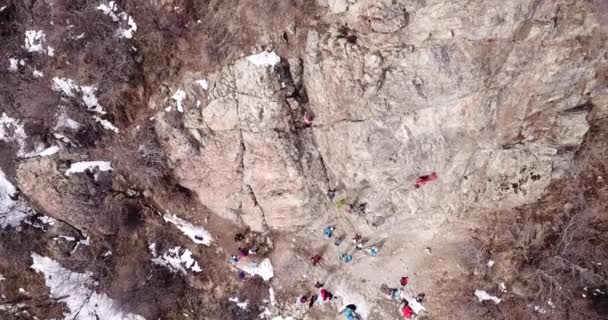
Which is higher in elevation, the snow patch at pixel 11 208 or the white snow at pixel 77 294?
the snow patch at pixel 11 208

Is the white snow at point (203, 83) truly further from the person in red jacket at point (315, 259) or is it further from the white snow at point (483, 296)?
the white snow at point (483, 296)

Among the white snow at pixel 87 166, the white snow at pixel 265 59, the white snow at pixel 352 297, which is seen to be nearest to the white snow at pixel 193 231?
the white snow at pixel 87 166

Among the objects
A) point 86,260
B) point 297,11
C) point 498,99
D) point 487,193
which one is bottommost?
point 86,260

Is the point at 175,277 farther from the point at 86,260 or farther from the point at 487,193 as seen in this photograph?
the point at 487,193

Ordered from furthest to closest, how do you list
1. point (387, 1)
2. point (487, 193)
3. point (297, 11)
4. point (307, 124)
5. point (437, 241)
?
point (437, 241)
point (487, 193)
point (307, 124)
point (297, 11)
point (387, 1)

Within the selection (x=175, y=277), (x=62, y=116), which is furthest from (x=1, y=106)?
(x=175, y=277)

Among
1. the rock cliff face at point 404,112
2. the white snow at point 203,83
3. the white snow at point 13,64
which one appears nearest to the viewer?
the rock cliff face at point 404,112

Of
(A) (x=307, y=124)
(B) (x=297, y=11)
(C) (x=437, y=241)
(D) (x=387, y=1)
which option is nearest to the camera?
(D) (x=387, y=1)

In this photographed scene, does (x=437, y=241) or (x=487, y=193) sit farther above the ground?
(x=487, y=193)

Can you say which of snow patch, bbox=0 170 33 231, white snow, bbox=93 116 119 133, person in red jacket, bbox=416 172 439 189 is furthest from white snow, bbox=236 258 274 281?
snow patch, bbox=0 170 33 231
